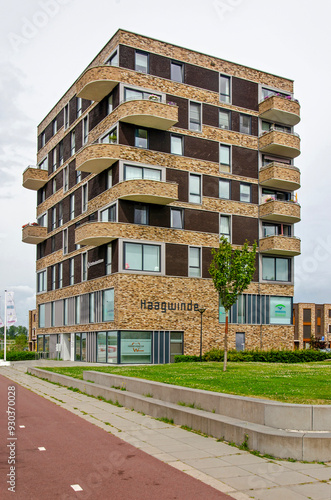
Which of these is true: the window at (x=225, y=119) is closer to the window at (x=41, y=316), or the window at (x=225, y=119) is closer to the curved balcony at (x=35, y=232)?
the curved balcony at (x=35, y=232)

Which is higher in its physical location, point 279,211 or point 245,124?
point 245,124

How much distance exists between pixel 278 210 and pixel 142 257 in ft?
39.4

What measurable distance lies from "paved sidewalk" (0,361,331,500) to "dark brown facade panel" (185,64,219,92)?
32.2 meters

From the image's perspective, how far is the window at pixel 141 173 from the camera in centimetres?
3694

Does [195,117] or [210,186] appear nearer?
[210,186]

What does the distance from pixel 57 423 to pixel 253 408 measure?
4890 millimetres

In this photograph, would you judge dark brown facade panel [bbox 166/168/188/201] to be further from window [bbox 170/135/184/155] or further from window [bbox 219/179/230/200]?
window [bbox 219/179/230/200]

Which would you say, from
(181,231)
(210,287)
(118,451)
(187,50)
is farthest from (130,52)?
(118,451)

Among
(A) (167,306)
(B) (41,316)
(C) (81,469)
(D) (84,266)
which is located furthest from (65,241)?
(C) (81,469)

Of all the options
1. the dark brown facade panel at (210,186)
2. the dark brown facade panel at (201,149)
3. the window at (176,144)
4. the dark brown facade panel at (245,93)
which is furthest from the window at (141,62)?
the dark brown facade panel at (210,186)

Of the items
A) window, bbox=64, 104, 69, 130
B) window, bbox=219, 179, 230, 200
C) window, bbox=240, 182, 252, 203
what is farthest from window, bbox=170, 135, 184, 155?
window, bbox=64, 104, 69, 130

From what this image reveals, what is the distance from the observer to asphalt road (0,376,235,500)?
23.9 feet

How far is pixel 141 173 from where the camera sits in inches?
1473

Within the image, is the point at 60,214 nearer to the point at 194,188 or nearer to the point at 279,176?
the point at 194,188
